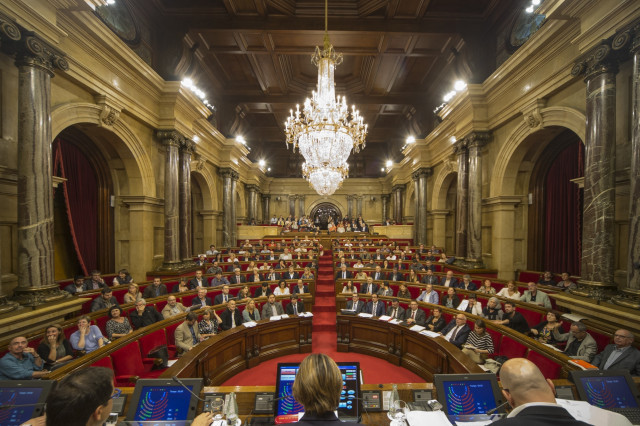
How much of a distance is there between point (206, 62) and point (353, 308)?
11297 millimetres

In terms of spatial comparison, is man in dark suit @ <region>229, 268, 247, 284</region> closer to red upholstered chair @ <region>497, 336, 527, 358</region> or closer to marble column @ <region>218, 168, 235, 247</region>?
marble column @ <region>218, 168, 235, 247</region>

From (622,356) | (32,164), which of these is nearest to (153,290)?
(32,164)

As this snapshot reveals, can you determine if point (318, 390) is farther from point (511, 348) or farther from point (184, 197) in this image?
point (184, 197)

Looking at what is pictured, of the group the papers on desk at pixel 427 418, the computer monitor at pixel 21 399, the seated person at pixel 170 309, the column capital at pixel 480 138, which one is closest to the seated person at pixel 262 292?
the seated person at pixel 170 309

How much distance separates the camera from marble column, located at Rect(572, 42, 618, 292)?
4.76 m

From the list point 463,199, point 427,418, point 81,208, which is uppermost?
point 463,199

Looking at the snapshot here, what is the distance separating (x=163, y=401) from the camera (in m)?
2.16

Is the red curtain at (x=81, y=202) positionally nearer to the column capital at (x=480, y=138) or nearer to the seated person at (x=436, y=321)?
the seated person at (x=436, y=321)

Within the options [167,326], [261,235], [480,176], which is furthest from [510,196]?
[261,235]

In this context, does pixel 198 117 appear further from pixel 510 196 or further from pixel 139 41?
pixel 510 196

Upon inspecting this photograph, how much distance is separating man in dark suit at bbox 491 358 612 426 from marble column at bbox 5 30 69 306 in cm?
631

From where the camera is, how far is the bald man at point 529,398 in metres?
1.30

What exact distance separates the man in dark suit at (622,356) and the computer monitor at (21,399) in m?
5.62

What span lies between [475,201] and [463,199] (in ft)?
1.87
